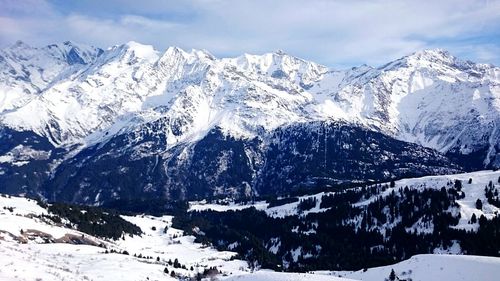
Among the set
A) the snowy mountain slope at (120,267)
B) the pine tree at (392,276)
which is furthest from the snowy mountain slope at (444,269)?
the pine tree at (392,276)

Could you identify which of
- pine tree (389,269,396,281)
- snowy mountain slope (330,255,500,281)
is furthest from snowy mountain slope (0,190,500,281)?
pine tree (389,269,396,281)

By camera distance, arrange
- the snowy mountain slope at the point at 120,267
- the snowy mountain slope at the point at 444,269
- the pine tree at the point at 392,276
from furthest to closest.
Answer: the pine tree at the point at 392,276
the snowy mountain slope at the point at 444,269
the snowy mountain slope at the point at 120,267

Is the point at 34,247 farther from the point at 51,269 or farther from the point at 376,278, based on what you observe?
the point at 376,278

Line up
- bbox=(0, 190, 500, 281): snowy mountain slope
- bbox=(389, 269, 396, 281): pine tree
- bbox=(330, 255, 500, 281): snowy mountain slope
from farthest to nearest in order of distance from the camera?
bbox=(389, 269, 396, 281): pine tree → bbox=(330, 255, 500, 281): snowy mountain slope → bbox=(0, 190, 500, 281): snowy mountain slope

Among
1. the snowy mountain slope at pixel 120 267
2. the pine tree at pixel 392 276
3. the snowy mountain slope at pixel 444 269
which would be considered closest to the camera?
the snowy mountain slope at pixel 120 267

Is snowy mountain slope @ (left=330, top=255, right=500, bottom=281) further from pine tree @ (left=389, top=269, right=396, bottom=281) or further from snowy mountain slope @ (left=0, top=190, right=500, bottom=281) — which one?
pine tree @ (left=389, top=269, right=396, bottom=281)

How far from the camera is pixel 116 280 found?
489ft

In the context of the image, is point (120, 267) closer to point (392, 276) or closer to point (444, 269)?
point (392, 276)

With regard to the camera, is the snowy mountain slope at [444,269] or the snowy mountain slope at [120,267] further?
the snowy mountain slope at [444,269]

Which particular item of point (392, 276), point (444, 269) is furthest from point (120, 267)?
point (444, 269)

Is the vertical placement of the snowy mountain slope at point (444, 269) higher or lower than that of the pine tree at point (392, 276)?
higher

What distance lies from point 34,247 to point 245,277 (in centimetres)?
7528

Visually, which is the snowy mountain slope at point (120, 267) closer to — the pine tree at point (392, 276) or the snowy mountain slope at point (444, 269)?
the snowy mountain slope at point (444, 269)

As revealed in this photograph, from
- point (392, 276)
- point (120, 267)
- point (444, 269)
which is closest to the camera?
point (444, 269)
